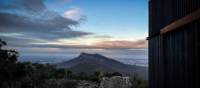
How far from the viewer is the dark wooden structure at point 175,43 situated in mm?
6379

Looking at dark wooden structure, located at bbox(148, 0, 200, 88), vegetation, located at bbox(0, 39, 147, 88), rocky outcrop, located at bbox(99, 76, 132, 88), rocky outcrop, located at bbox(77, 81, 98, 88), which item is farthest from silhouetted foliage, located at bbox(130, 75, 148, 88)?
dark wooden structure, located at bbox(148, 0, 200, 88)

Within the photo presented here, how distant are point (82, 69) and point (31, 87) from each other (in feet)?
23.9

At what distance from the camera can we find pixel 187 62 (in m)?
6.84

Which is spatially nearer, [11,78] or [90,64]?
[11,78]

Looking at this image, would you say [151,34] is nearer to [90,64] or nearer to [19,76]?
[19,76]

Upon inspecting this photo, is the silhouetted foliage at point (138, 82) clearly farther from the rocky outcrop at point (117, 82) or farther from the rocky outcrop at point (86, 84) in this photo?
the rocky outcrop at point (86, 84)

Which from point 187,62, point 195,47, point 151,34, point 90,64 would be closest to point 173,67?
point 187,62

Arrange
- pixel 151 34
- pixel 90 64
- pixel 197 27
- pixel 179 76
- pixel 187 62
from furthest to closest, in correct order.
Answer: pixel 90 64, pixel 151 34, pixel 179 76, pixel 187 62, pixel 197 27

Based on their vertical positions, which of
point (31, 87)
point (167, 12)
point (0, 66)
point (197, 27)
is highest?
point (167, 12)

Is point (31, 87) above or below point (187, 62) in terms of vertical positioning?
below

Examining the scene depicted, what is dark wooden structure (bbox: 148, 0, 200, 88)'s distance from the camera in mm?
6379

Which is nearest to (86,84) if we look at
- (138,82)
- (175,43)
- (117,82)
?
(117,82)

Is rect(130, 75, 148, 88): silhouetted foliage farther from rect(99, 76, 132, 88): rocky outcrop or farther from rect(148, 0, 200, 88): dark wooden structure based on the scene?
rect(148, 0, 200, 88): dark wooden structure

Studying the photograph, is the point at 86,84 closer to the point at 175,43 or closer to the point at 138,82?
the point at 138,82
